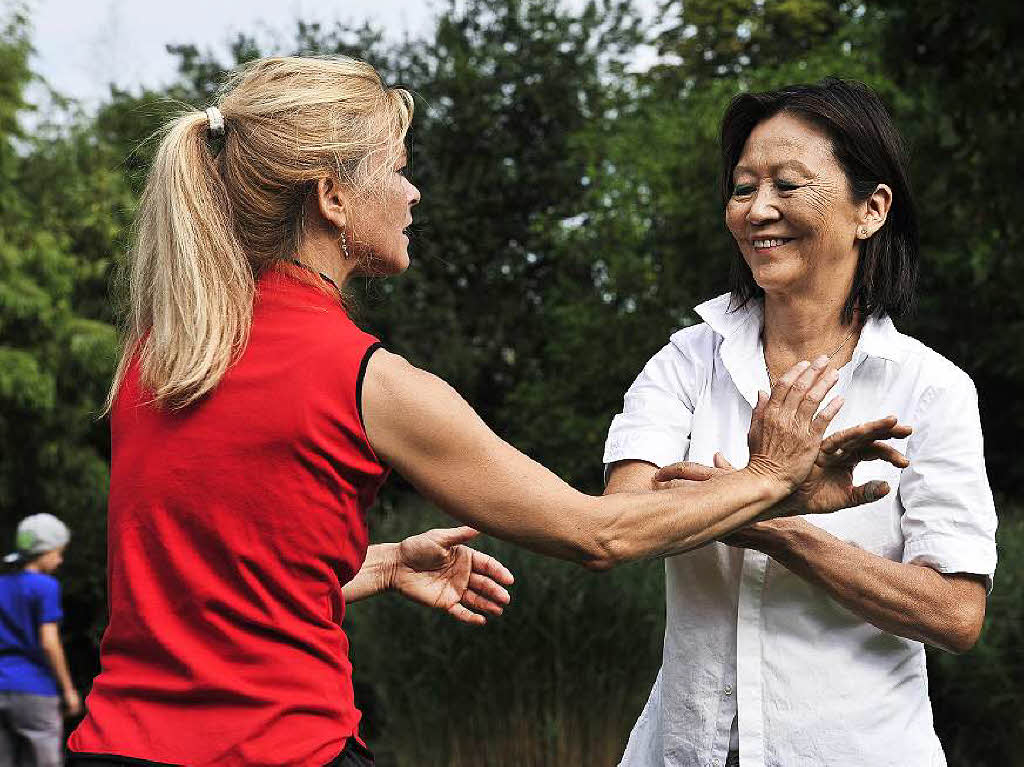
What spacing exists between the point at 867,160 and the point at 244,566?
1.57 meters


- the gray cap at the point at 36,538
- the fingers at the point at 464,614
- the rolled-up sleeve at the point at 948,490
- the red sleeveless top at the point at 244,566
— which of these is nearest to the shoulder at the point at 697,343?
the rolled-up sleeve at the point at 948,490

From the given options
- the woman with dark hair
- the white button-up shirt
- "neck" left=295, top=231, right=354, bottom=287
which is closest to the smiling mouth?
the woman with dark hair

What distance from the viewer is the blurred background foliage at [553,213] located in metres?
12.1

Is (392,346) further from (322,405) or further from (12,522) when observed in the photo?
(322,405)

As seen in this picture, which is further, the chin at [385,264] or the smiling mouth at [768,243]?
the smiling mouth at [768,243]

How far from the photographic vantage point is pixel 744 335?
299 centimetres

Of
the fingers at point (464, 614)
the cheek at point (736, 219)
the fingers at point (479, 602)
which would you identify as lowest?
the fingers at point (464, 614)

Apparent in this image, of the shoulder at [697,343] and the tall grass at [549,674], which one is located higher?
the shoulder at [697,343]

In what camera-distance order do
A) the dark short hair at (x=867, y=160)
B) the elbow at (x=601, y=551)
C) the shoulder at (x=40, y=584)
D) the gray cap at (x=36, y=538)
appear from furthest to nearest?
1. the gray cap at (x=36, y=538)
2. the shoulder at (x=40, y=584)
3. the dark short hair at (x=867, y=160)
4. the elbow at (x=601, y=551)

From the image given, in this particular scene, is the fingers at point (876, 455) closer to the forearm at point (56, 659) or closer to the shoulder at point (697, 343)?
the shoulder at point (697, 343)

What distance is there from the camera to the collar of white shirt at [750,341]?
2.82 m

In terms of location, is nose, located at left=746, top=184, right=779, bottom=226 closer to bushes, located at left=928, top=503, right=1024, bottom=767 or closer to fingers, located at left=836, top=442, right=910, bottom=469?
fingers, located at left=836, top=442, right=910, bottom=469

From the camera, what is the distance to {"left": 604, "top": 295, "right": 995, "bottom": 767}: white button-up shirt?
2660 mm

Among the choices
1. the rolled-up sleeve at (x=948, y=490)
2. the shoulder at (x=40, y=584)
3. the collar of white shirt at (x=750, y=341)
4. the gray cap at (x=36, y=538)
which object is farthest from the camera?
the gray cap at (x=36, y=538)
